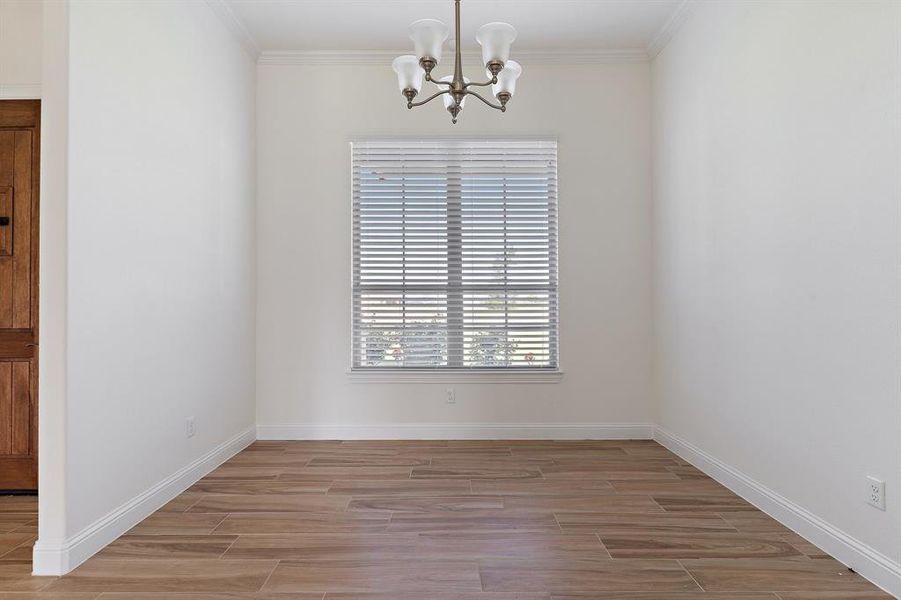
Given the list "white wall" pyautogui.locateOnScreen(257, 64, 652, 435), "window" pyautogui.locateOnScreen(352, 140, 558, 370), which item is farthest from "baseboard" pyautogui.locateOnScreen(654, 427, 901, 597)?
"window" pyautogui.locateOnScreen(352, 140, 558, 370)

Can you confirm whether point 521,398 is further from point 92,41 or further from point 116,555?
point 92,41

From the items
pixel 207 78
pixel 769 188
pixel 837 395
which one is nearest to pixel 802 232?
pixel 769 188

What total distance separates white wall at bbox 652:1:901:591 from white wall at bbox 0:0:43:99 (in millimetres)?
3894

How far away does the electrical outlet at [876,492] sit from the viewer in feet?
6.95

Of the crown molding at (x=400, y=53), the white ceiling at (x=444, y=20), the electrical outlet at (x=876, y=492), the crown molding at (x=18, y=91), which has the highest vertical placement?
the white ceiling at (x=444, y=20)

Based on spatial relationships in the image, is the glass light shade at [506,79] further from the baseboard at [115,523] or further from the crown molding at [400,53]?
the baseboard at [115,523]

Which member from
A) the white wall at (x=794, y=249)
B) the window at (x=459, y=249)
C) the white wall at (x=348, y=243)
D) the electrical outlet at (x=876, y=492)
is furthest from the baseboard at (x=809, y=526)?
the window at (x=459, y=249)

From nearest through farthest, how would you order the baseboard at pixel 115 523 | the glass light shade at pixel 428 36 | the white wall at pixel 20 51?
the baseboard at pixel 115 523
the glass light shade at pixel 428 36
the white wall at pixel 20 51

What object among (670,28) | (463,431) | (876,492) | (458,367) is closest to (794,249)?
(876,492)

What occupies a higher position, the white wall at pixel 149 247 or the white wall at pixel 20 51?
the white wall at pixel 20 51

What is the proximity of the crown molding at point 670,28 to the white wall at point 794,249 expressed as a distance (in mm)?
77

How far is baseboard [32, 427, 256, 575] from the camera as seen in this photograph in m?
2.22

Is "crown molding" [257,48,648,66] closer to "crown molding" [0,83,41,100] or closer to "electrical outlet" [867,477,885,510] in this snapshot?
"crown molding" [0,83,41,100]

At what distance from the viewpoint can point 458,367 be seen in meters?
4.56
